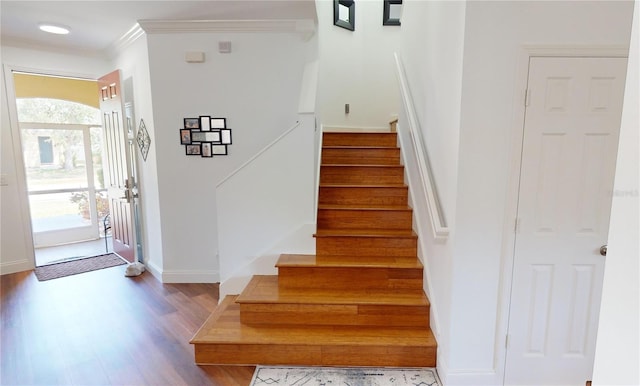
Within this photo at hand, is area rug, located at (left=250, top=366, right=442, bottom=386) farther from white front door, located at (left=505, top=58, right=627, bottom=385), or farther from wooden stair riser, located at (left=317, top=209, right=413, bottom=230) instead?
wooden stair riser, located at (left=317, top=209, right=413, bottom=230)

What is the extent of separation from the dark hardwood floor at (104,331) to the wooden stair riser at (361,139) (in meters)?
2.17

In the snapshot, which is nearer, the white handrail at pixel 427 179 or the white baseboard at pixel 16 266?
the white handrail at pixel 427 179

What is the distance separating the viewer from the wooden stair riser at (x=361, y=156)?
3.65 meters

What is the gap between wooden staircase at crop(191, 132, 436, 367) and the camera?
85.4 inches

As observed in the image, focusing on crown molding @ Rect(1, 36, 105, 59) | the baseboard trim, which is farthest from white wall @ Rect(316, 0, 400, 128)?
crown molding @ Rect(1, 36, 105, 59)

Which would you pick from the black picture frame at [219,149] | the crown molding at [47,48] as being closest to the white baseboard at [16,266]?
the crown molding at [47,48]

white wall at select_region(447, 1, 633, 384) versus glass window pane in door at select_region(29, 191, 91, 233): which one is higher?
white wall at select_region(447, 1, 633, 384)

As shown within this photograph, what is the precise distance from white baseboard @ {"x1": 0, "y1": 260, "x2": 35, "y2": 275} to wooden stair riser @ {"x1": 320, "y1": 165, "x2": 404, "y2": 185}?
3.74m

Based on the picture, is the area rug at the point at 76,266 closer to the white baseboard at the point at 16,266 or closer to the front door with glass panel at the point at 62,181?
the white baseboard at the point at 16,266

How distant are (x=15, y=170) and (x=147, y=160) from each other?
1.64m

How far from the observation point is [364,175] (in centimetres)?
340

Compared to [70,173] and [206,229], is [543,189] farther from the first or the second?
[70,173]

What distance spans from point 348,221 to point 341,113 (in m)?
2.20

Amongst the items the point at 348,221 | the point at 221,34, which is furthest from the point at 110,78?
the point at 348,221
